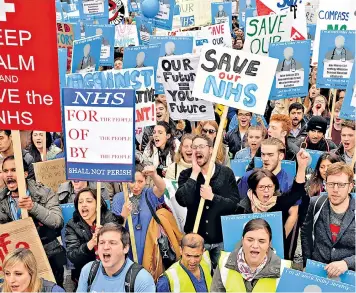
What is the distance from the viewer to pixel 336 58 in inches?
361

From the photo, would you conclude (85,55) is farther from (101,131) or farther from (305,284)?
(305,284)

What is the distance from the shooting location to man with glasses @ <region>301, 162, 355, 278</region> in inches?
189

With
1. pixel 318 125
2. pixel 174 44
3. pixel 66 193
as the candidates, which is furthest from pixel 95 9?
pixel 66 193

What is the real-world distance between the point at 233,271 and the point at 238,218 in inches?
18.4

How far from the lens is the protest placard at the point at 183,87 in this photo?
7.38 meters

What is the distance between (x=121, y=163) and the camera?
5.18 meters

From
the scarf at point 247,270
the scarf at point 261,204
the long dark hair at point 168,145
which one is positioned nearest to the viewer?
the scarf at point 247,270

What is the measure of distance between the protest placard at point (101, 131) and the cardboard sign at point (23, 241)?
0.68 metres

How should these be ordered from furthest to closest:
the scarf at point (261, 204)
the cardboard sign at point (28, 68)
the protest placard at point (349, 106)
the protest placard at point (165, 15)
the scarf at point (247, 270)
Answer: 1. the protest placard at point (165, 15)
2. the protest placard at point (349, 106)
3. the scarf at point (261, 204)
4. the cardboard sign at point (28, 68)
5. the scarf at point (247, 270)

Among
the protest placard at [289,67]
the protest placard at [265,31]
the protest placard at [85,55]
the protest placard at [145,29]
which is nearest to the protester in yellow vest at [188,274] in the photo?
the protest placard at [289,67]

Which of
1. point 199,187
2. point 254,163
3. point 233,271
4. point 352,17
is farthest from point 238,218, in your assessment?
point 352,17

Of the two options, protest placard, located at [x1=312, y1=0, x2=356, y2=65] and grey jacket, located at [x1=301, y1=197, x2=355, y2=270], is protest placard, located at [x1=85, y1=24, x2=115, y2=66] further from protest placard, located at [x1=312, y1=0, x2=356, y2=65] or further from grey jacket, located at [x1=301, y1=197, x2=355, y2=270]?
grey jacket, located at [x1=301, y1=197, x2=355, y2=270]

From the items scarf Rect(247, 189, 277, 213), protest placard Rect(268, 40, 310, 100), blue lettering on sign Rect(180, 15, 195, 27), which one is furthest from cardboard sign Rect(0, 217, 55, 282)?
blue lettering on sign Rect(180, 15, 195, 27)

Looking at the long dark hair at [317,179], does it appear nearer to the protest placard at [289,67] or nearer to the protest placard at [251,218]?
the protest placard at [251,218]
